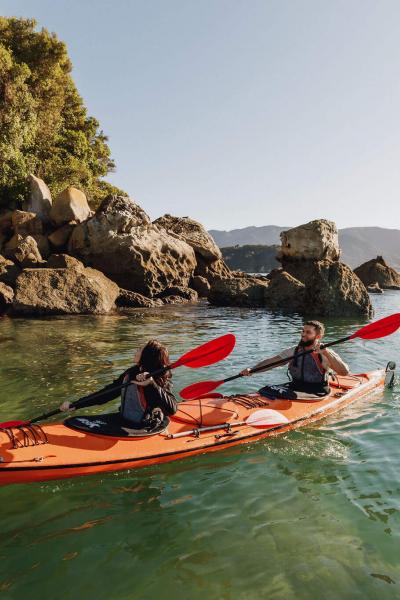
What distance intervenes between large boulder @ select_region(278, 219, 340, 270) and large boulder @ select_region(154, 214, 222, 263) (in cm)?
477

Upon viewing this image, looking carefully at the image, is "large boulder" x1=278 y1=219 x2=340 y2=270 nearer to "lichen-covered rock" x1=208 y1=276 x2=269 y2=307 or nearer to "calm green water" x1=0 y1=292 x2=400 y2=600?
"lichen-covered rock" x1=208 y1=276 x2=269 y2=307

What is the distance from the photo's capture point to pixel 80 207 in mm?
23578

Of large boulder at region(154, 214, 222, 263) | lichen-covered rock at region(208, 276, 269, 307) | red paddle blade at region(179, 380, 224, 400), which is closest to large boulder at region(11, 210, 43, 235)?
large boulder at region(154, 214, 222, 263)

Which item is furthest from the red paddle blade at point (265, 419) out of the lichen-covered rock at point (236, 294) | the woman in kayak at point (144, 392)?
the lichen-covered rock at point (236, 294)

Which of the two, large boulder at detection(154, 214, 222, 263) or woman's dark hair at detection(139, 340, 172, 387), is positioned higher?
large boulder at detection(154, 214, 222, 263)

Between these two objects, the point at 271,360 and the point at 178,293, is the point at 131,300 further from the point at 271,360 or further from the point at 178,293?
the point at 271,360

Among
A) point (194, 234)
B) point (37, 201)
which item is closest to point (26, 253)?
point (37, 201)

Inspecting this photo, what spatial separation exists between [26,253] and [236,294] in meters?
10.6

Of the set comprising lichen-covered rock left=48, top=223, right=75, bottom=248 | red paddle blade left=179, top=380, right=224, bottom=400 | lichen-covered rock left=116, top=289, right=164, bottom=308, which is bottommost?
red paddle blade left=179, top=380, right=224, bottom=400

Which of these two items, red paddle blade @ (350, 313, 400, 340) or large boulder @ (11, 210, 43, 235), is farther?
large boulder @ (11, 210, 43, 235)

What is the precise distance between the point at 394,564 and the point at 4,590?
10.2ft

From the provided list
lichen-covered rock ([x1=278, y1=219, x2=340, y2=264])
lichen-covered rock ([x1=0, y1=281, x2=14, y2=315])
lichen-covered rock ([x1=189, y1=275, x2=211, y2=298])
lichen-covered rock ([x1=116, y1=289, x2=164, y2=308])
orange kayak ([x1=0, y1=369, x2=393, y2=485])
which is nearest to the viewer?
orange kayak ([x1=0, y1=369, x2=393, y2=485])

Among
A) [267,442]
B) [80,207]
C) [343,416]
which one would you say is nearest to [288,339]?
[343,416]

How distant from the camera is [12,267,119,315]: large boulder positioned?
16500mm
